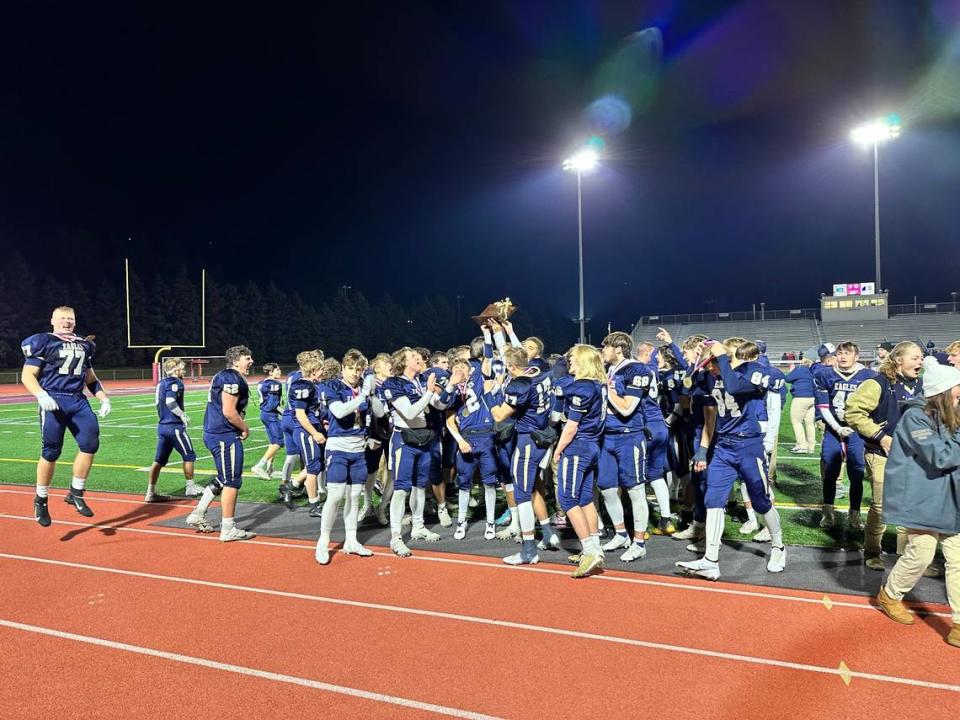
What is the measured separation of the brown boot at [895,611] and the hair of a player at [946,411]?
1299 millimetres

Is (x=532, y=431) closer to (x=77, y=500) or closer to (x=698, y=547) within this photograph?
(x=698, y=547)

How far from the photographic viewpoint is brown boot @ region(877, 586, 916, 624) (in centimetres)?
418

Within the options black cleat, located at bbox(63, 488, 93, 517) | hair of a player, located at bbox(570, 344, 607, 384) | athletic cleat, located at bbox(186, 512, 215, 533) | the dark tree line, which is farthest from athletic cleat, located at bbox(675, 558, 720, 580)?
the dark tree line

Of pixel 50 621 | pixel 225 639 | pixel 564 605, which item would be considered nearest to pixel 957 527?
pixel 564 605

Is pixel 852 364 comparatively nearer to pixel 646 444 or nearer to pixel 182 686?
pixel 646 444

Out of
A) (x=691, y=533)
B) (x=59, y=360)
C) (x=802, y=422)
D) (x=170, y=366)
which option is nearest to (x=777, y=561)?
(x=691, y=533)

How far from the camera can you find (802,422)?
12109 mm

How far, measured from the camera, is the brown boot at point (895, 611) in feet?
13.7

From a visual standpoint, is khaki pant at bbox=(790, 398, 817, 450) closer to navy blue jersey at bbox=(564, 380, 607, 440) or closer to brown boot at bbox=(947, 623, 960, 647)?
navy blue jersey at bbox=(564, 380, 607, 440)

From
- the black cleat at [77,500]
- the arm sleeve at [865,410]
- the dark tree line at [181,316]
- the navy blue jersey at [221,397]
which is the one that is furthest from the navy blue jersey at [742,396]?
the dark tree line at [181,316]

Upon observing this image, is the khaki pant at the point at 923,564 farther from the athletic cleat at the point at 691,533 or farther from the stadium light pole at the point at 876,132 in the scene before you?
the stadium light pole at the point at 876,132

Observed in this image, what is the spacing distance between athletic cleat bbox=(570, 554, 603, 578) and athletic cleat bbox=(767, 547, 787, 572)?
1478 mm

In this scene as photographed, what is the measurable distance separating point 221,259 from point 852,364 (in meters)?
84.9

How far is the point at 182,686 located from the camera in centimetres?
355
